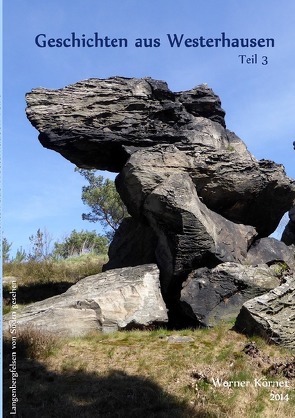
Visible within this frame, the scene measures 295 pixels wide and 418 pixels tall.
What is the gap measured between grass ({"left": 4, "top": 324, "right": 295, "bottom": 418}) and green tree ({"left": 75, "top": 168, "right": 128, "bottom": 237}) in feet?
107

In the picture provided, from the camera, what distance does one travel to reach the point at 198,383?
29.3 ft

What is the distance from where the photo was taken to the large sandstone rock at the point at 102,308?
12195 millimetres

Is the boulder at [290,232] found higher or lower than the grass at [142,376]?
higher

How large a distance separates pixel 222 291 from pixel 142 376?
15.7 feet

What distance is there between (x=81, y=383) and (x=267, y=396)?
12.9 ft

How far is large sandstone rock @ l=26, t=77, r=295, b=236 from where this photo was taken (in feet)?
52.3

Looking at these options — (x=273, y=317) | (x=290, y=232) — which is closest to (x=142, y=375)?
(x=273, y=317)

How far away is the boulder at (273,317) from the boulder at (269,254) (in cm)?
340

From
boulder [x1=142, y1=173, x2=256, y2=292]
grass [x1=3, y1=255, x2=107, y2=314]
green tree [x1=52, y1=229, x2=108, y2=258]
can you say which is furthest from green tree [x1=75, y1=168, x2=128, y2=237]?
boulder [x1=142, y1=173, x2=256, y2=292]

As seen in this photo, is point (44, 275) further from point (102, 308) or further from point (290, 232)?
point (290, 232)

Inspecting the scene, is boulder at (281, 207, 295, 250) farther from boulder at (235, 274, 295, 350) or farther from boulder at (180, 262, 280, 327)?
boulder at (235, 274, 295, 350)

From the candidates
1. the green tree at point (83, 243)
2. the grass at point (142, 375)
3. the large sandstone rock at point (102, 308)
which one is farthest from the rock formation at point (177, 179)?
the green tree at point (83, 243)

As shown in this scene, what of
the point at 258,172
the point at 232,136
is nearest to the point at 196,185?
the point at 258,172

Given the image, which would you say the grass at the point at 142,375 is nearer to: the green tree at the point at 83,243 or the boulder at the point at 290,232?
the boulder at the point at 290,232
